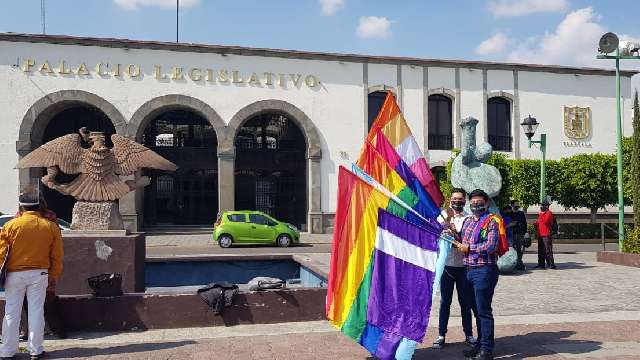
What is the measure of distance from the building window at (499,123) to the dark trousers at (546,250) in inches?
575

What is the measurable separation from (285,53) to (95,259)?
18454 mm

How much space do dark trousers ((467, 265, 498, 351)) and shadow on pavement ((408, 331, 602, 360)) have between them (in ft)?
1.17

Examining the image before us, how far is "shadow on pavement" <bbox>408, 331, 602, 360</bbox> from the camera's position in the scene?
5.98 metres

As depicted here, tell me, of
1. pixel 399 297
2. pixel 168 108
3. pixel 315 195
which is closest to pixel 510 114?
pixel 315 195

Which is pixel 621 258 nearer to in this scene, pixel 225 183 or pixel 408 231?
pixel 408 231

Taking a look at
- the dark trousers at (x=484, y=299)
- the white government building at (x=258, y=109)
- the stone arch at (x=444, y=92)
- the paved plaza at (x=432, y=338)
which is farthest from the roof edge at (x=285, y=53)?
the dark trousers at (x=484, y=299)

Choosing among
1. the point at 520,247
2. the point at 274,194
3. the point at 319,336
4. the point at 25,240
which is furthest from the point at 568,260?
the point at 274,194

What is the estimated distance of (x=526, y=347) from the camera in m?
6.28

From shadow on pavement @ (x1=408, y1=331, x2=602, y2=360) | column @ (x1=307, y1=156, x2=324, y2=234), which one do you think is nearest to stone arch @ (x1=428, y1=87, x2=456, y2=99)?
column @ (x1=307, y1=156, x2=324, y2=234)

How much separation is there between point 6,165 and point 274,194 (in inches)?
515

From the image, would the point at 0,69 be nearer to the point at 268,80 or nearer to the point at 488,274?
the point at 268,80

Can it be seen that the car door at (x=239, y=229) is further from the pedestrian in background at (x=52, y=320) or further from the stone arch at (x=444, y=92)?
the pedestrian in background at (x=52, y=320)

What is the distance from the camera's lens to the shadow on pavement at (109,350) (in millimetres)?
5918

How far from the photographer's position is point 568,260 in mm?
15773
